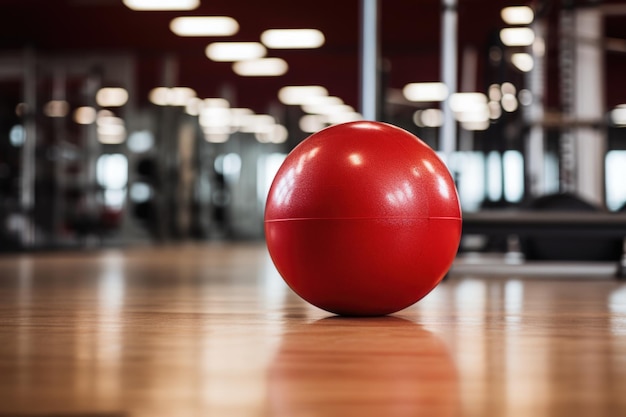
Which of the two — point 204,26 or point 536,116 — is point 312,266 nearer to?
point 536,116

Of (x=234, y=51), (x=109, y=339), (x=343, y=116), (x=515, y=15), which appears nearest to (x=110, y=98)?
(x=343, y=116)

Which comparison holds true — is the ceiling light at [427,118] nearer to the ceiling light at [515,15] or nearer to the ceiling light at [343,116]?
the ceiling light at [343,116]

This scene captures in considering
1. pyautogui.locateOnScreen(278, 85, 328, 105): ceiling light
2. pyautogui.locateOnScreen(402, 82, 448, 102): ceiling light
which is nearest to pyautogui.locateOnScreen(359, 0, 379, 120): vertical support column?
pyautogui.locateOnScreen(402, 82, 448, 102): ceiling light

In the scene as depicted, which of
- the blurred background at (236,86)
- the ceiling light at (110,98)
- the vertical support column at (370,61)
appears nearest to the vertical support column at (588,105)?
the blurred background at (236,86)

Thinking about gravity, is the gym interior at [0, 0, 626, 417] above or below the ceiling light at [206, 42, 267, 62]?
below

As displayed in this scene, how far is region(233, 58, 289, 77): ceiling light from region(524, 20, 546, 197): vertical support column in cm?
495

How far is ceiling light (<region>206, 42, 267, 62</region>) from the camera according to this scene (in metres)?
9.72

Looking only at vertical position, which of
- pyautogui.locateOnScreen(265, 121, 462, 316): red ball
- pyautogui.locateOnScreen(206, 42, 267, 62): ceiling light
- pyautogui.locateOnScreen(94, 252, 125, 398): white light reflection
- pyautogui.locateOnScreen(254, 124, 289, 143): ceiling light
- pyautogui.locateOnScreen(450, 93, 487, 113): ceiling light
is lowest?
pyautogui.locateOnScreen(94, 252, 125, 398): white light reflection

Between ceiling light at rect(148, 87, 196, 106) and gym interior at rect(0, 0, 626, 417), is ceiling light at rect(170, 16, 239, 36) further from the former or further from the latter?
ceiling light at rect(148, 87, 196, 106)

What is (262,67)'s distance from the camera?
11.1m

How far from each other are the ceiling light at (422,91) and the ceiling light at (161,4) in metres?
5.11

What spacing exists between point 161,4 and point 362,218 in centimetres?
672

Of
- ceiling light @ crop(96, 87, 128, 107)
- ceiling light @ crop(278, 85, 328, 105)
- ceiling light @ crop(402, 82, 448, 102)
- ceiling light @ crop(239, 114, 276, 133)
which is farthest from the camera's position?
ceiling light @ crop(239, 114, 276, 133)

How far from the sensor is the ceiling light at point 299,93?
41.1ft
